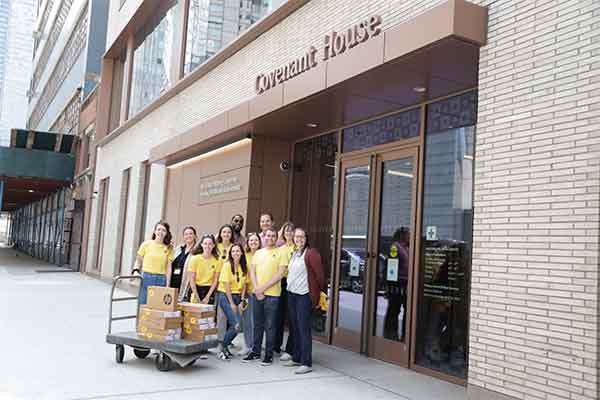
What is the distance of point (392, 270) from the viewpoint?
8.45 metres

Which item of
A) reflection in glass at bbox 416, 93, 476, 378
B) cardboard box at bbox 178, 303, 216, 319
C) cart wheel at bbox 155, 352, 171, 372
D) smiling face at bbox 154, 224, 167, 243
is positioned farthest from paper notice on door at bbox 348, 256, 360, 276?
cart wheel at bbox 155, 352, 171, 372

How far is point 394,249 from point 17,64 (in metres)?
89.2

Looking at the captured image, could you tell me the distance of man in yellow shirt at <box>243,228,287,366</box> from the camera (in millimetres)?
7836

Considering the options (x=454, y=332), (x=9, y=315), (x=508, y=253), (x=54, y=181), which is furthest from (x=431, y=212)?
(x=54, y=181)

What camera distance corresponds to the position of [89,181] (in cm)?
2617

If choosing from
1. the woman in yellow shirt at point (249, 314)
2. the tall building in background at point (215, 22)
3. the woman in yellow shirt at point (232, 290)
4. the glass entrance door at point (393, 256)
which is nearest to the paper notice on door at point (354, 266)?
the glass entrance door at point (393, 256)

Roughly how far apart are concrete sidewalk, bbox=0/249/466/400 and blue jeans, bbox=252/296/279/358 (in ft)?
0.97

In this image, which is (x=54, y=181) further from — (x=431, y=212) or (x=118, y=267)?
(x=431, y=212)

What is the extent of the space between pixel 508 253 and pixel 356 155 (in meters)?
4.19

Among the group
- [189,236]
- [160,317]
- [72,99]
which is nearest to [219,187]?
[189,236]

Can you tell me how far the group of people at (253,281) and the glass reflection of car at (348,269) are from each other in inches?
48.6

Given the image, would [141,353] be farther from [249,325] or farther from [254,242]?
[254,242]

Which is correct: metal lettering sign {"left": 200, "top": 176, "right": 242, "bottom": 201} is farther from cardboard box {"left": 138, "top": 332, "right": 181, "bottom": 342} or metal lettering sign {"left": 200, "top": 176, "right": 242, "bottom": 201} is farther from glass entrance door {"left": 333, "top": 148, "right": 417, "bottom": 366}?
cardboard box {"left": 138, "top": 332, "right": 181, "bottom": 342}

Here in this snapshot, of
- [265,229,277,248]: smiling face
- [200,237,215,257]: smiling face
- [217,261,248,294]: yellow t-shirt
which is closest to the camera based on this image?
[265,229,277,248]: smiling face
